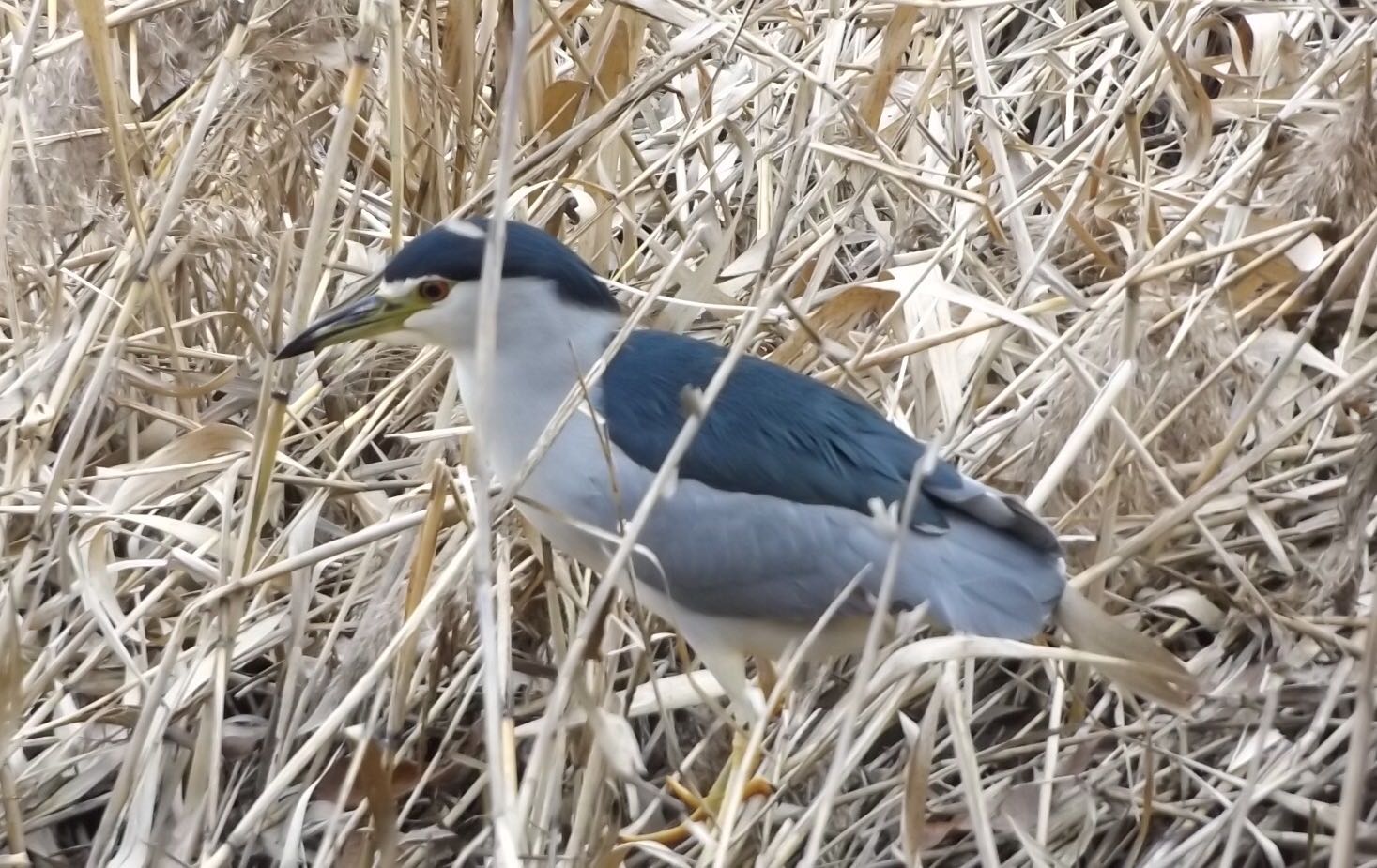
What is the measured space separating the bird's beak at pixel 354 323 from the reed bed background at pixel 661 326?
0.18 feet

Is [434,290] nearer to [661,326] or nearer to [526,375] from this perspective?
[526,375]

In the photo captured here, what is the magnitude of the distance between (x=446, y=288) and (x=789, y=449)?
1.40 ft

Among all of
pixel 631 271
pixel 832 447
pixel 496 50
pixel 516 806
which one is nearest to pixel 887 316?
pixel 832 447

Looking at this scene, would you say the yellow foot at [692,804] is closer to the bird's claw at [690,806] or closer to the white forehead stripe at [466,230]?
the bird's claw at [690,806]

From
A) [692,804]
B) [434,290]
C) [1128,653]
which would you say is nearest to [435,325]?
[434,290]

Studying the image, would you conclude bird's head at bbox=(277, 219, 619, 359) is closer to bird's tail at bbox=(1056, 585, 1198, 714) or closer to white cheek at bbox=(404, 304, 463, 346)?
white cheek at bbox=(404, 304, 463, 346)

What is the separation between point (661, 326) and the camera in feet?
7.66

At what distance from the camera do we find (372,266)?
2400 millimetres

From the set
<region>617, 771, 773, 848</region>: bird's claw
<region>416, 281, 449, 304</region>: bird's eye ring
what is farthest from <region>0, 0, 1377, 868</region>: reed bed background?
<region>416, 281, 449, 304</region>: bird's eye ring

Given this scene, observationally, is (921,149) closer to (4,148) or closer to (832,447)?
(832,447)

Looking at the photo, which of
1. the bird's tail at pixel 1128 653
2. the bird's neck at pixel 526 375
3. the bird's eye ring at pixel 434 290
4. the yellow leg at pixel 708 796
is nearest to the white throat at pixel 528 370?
the bird's neck at pixel 526 375

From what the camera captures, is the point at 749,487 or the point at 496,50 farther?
the point at 496,50

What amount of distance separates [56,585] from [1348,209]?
5.66ft

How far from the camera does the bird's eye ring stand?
68.1 inches
